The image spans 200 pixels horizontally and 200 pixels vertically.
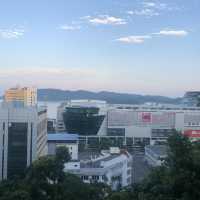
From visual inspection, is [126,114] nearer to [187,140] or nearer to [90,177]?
[90,177]

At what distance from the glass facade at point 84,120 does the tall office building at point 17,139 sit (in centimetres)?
1316

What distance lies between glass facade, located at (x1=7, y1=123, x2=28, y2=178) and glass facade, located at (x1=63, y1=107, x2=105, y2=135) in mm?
13424

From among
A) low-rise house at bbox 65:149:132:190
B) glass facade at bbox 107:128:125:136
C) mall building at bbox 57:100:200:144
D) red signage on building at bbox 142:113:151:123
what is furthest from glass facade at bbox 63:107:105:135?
low-rise house at bbox 65:149:132:190

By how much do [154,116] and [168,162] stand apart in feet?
82.3

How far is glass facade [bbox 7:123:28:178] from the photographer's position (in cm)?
1435

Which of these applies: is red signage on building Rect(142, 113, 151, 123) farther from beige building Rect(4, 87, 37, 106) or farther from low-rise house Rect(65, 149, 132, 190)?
low-rise house Rect(65, 149, 132, 190)

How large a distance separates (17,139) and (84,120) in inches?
539

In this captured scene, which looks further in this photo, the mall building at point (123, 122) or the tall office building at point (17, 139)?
the mall building at point (123, 122)

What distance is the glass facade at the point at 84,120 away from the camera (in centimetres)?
2811

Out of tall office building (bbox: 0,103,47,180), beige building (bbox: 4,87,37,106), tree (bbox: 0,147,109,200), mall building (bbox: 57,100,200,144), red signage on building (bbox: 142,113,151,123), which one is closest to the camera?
tree (bbox: 0,147,109,200)

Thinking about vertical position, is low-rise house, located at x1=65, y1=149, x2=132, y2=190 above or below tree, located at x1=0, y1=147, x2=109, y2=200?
below

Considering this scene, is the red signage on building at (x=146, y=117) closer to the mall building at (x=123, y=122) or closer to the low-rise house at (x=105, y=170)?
the mall building at (x=123, y=122)

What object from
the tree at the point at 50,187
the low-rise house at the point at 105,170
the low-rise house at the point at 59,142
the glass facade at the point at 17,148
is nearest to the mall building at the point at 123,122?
the low-rise house at the point at 59,142

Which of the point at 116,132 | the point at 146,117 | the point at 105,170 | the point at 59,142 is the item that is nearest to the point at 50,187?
the point at 105,170
